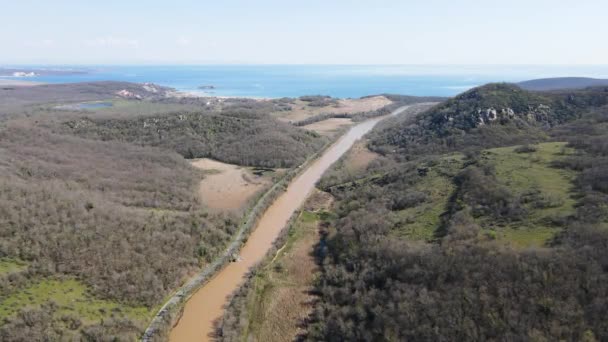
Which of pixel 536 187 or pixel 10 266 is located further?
pixel 536 187

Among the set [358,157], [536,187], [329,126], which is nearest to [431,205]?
[536,187]

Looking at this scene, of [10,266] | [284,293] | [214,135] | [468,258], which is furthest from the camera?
[214,135]

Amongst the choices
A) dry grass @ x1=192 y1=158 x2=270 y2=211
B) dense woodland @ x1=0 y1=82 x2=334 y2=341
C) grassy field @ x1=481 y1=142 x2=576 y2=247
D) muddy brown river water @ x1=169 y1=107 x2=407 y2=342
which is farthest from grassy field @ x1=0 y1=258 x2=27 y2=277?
grassy field @ x1=481 y1=142 x2=576 y2=247

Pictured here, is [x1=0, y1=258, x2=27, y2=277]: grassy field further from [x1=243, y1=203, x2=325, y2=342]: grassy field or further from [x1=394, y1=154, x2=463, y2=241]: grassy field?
[x1=394, y1=154, x2=463, y2=241]: grassy field

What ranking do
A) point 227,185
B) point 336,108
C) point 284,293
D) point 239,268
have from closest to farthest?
1. point 284,293
2. point 239,268
3. point 227,185
4. point 336,108

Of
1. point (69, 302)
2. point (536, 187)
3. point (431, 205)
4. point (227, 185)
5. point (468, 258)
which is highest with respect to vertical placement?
point (536, 187)

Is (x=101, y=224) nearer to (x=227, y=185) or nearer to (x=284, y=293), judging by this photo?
(x=284, y=293)

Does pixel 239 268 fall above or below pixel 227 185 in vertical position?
below
